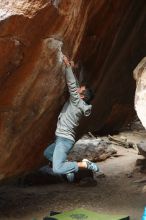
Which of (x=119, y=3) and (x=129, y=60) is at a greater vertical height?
(x=119, y=3)

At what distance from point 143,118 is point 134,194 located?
2835 mm

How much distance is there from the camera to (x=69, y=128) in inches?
280

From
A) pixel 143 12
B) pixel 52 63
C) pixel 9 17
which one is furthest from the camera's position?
pixel 143 12

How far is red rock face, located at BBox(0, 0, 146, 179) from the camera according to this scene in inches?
244

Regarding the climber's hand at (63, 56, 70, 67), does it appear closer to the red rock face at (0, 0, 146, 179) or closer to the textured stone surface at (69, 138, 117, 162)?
the red rock face at (0, 0, 146, 179)

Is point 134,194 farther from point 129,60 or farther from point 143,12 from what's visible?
point 143,12

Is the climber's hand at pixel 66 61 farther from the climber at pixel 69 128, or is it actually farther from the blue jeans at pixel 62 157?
the blue jeans at pixel 62 157

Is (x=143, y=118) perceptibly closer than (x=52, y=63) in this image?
Yes

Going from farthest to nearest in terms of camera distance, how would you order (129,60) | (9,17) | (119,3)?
(129,60) → (119,3) → (9,17)

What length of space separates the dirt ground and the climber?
1.11 metres

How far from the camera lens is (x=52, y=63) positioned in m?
6.82

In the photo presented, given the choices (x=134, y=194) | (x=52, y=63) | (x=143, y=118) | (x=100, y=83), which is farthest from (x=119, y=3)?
(x=134, y=194)

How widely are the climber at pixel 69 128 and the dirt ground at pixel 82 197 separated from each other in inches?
43.8

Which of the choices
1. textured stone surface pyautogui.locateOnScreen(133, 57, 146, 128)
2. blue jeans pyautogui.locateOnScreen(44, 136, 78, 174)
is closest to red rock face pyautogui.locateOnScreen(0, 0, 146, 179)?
blue jeans pyautogui.locateOnScreen(44, 136, 78, 174)
